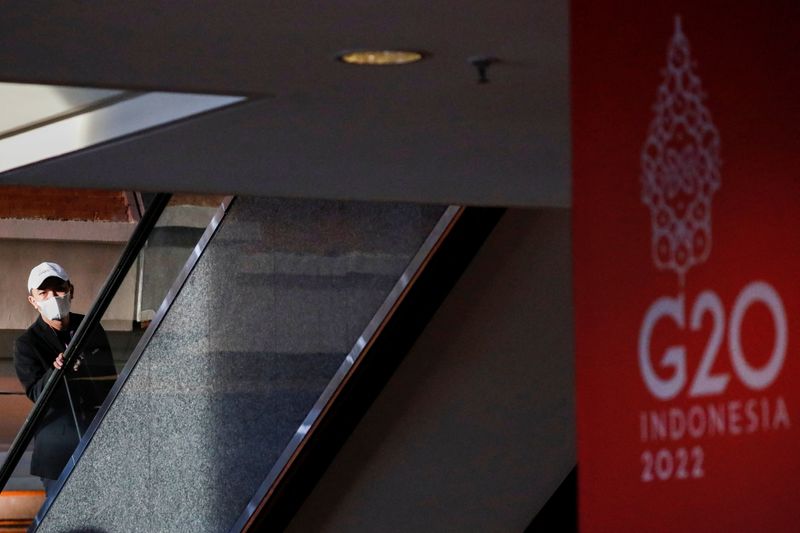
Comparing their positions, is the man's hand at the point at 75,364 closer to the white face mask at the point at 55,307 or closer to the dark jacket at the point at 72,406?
the dark jacket at the point at 72,406

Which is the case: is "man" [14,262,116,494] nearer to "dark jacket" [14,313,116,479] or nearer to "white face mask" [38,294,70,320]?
"dark jacket" [14,313,116,479]

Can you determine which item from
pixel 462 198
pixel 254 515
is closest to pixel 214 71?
pixel 462 198

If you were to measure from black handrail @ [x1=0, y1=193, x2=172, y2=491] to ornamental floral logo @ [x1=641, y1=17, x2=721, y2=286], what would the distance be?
420 cm

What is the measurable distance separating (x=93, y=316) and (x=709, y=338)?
456 cm

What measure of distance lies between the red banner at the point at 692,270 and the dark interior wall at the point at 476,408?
4.18 m

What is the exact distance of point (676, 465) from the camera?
1754mm

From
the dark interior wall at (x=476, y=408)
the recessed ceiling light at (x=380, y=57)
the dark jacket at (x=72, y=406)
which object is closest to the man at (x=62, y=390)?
the dark jacket at (x=72, y=406)

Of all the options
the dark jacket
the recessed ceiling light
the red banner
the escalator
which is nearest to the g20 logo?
the red banner

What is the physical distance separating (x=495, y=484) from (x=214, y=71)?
348 cm

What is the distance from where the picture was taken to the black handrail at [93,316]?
5.82 metres

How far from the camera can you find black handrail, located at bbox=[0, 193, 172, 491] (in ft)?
19.1

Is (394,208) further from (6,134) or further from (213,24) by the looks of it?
(213,24)

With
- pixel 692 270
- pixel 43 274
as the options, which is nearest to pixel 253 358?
pixel 43 274

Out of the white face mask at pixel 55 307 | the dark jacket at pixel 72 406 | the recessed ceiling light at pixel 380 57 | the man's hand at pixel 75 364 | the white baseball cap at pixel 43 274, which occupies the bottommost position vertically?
the recessed ceiling light at pixel 380 57
